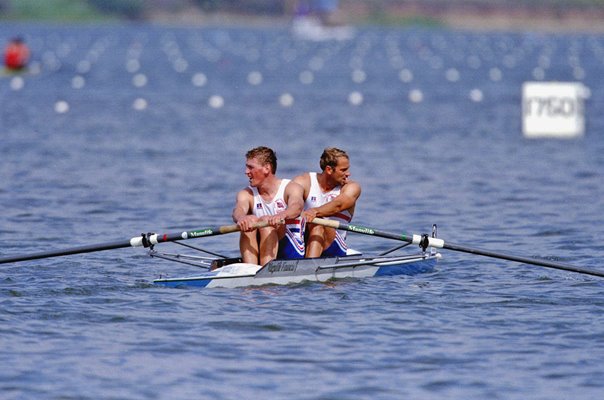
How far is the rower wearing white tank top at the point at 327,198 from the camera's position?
588 inches

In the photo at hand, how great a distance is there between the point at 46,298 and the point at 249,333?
2621mm

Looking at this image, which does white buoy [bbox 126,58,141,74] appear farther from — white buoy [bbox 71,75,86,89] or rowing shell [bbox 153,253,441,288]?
rowing shell [bbox 153,253,441,288]

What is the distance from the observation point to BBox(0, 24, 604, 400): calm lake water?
11.6 metres

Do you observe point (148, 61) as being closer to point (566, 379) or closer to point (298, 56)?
point (298, 56)

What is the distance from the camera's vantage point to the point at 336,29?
462 feet

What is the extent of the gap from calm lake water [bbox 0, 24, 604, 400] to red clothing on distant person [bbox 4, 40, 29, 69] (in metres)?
3.54

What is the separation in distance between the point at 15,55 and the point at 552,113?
2368 centimetres

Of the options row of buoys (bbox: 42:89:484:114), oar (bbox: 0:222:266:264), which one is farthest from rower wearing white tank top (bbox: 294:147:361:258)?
row of buoys (bbox: 42:89:484:114)

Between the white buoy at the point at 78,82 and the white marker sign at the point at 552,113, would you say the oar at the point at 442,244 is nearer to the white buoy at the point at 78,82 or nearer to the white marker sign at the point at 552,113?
the white marker sign at the point at 552,113

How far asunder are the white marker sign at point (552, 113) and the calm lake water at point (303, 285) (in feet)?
1.83

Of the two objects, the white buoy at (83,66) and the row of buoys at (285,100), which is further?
the white buoy at (83,66)

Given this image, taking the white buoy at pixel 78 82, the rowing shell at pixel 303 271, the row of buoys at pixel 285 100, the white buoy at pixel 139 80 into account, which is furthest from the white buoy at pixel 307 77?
the rowing shell at pixel 303 271

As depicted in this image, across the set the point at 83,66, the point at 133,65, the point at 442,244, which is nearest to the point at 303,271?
the point at 442,244

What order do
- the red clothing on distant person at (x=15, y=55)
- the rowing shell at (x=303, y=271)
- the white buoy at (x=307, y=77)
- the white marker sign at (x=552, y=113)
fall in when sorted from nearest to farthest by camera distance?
1. the rowing shell at (x=303, y=271)
2. the white marker sign at (x=552, y=113)
3. the red clothing on distant person at (x=15, y=55)
4. the white buoy at (x=307, y=77)
